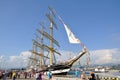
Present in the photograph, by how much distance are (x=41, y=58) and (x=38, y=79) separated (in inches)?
3105

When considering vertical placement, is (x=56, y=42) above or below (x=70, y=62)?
above

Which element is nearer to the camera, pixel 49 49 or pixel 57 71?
pixel 57 71

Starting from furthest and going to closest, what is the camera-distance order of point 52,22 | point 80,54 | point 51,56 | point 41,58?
point 41,58 → point 52,22 → point 51,56 → point 80,54

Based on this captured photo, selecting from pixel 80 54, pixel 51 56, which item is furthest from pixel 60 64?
pixel 51 56

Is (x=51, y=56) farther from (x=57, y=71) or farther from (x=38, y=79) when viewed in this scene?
(x=38, y=79)

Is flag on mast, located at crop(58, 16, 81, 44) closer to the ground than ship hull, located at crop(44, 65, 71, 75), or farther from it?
farther from it

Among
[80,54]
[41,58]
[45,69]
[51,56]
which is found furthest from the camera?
[41,58]

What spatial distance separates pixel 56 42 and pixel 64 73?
2011 centimetres

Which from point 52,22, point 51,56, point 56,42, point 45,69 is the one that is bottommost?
point 45,69

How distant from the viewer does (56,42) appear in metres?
78.4

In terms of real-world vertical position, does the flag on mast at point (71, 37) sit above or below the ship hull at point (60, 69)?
above

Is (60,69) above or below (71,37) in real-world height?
below

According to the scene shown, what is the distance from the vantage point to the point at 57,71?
6069cm

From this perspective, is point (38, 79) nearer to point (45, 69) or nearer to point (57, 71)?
point (57, 71)
